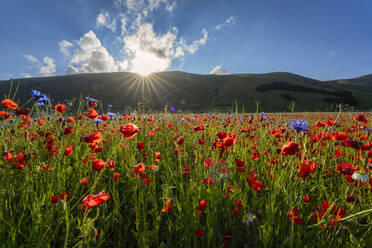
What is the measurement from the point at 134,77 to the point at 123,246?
58831mm

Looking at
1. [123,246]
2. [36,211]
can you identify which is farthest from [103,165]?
[123,246]

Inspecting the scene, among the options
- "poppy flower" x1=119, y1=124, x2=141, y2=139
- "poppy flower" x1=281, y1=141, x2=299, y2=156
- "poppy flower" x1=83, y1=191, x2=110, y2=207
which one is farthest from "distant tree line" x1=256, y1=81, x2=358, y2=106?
"poppy flower" x1=83, y1=191, x2=110, y2=207

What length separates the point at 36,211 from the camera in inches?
38.5

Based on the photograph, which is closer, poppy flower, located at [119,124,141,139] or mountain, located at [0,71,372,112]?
poppy flower, located at [119,124,141,139]

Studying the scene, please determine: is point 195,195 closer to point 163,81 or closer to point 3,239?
point 3,239

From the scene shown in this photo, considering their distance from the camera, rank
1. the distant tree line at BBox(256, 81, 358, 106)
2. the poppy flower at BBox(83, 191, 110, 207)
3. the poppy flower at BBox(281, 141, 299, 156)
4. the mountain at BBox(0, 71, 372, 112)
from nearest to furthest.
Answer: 1. the poppy flower at BBox(83, 191, 110, 207)
2. the poppy flower at BBox(281, 141, 299, 156)
3. the distant tree line at BBox(256, 81, 358, 106)
4. the mountain at BBox(0, 71, 372, 112)

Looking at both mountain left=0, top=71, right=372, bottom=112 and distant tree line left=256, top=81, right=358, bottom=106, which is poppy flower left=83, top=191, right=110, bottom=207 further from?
distant tree line left=256, top=81, right=358, bottom=106

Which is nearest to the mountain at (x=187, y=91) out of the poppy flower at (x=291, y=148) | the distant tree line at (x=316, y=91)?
the distant tree line at (x=316, y=91)

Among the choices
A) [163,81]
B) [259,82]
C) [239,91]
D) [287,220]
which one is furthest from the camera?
[163,81]

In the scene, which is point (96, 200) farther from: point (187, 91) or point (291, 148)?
point (187, 91)

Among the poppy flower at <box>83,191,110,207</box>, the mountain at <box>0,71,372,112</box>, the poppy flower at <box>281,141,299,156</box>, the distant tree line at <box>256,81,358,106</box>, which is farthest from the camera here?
the mountain at <box>0,71,372,112</box>

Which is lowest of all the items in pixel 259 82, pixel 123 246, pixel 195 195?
pixel 123 246

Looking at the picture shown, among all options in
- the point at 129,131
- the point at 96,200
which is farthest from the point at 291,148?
the point at 96,200

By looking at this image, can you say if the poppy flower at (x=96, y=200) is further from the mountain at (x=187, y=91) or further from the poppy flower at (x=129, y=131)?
the mountain at (x=187, y=91)
